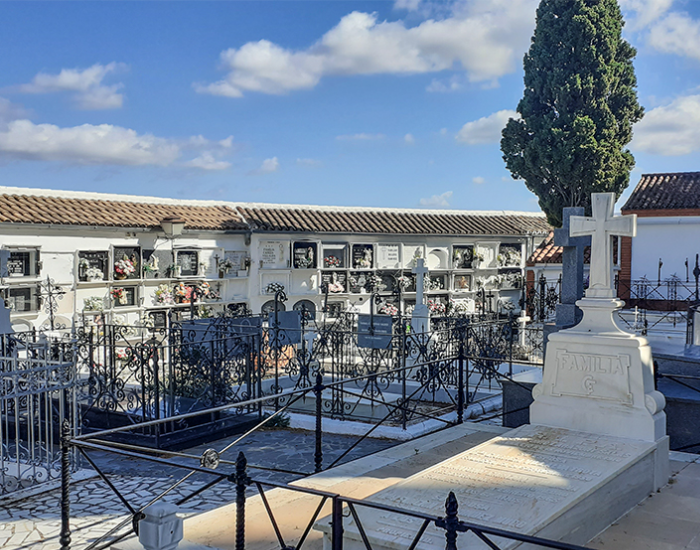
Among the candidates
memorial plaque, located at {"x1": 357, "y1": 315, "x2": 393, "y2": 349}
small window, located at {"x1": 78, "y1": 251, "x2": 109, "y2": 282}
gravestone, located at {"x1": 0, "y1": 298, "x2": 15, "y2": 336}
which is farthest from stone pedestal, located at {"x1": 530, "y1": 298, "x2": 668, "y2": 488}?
small window, located at {"x1": 78, "y1": 251, "x2": 109, "y2": 282}

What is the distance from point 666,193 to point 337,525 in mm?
24285

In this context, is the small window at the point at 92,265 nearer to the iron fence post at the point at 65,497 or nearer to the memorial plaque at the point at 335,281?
the memorial plaque at the point at 335,281

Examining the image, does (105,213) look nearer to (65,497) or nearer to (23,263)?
(23,263)

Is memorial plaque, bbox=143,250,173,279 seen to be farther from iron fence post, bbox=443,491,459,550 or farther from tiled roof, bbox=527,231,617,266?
iron fence post, bbox=443,491,459,550

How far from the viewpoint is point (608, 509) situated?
4957mm

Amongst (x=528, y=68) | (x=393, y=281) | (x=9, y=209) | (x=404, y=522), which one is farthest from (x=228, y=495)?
(x=528, y=68)

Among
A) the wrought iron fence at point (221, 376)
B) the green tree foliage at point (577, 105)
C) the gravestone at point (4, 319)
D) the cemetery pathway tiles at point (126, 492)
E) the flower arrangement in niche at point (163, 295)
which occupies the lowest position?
the cemetery pathway tiles at point (126, 492)

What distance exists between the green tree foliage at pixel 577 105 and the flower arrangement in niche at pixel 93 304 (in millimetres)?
14538

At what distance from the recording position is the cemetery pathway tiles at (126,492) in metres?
5.64

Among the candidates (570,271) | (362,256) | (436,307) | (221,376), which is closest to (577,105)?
(436,307)

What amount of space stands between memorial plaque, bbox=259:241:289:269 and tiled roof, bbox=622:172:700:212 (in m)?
12.7

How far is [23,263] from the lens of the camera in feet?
50.6

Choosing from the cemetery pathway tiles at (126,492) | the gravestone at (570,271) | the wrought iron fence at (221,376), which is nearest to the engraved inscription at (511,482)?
the wrought iron fence at (221,376)

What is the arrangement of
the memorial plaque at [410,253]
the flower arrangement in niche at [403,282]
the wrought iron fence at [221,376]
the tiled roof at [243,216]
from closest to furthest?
the wrought iron fence at [221,376] → the tiled roof at [243,216] → the flower arrangement in niche at [403,282] → the memorial plaque at [410,253]
